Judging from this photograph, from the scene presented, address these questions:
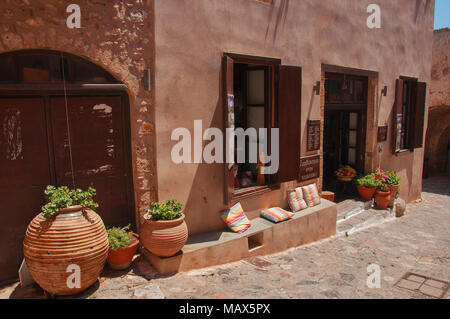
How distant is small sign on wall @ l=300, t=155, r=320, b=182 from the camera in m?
7.22

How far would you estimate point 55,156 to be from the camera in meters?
4.30

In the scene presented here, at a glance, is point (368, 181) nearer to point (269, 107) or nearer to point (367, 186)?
point (367, 186)

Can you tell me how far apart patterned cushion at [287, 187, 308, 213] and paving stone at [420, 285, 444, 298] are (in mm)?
2473

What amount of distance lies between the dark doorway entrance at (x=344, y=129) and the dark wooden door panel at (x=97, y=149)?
5203 millimetres

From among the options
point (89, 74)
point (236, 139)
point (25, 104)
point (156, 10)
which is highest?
point (156, 10)

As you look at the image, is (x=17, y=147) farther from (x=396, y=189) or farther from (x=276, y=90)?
(x=396, y=189)

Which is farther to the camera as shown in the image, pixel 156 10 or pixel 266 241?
pixel 266 241

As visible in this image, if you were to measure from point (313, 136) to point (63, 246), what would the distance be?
17.3 ft

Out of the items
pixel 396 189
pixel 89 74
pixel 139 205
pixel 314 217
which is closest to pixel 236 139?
pixel 314 217

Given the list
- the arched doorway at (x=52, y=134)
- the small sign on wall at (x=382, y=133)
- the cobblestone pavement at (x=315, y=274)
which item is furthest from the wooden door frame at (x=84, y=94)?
the small sign on wall at (x=382, y=133)

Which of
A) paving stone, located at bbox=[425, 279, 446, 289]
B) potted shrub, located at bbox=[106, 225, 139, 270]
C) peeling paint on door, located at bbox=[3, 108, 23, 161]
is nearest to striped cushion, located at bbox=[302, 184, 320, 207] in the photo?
paving stone, located at bbox=[425, 279, 446, 289]

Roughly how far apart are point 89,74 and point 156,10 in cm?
119

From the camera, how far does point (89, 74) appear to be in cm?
435

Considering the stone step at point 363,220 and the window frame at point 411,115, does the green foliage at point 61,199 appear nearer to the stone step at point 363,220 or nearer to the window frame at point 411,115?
the stone step at point 363,220
